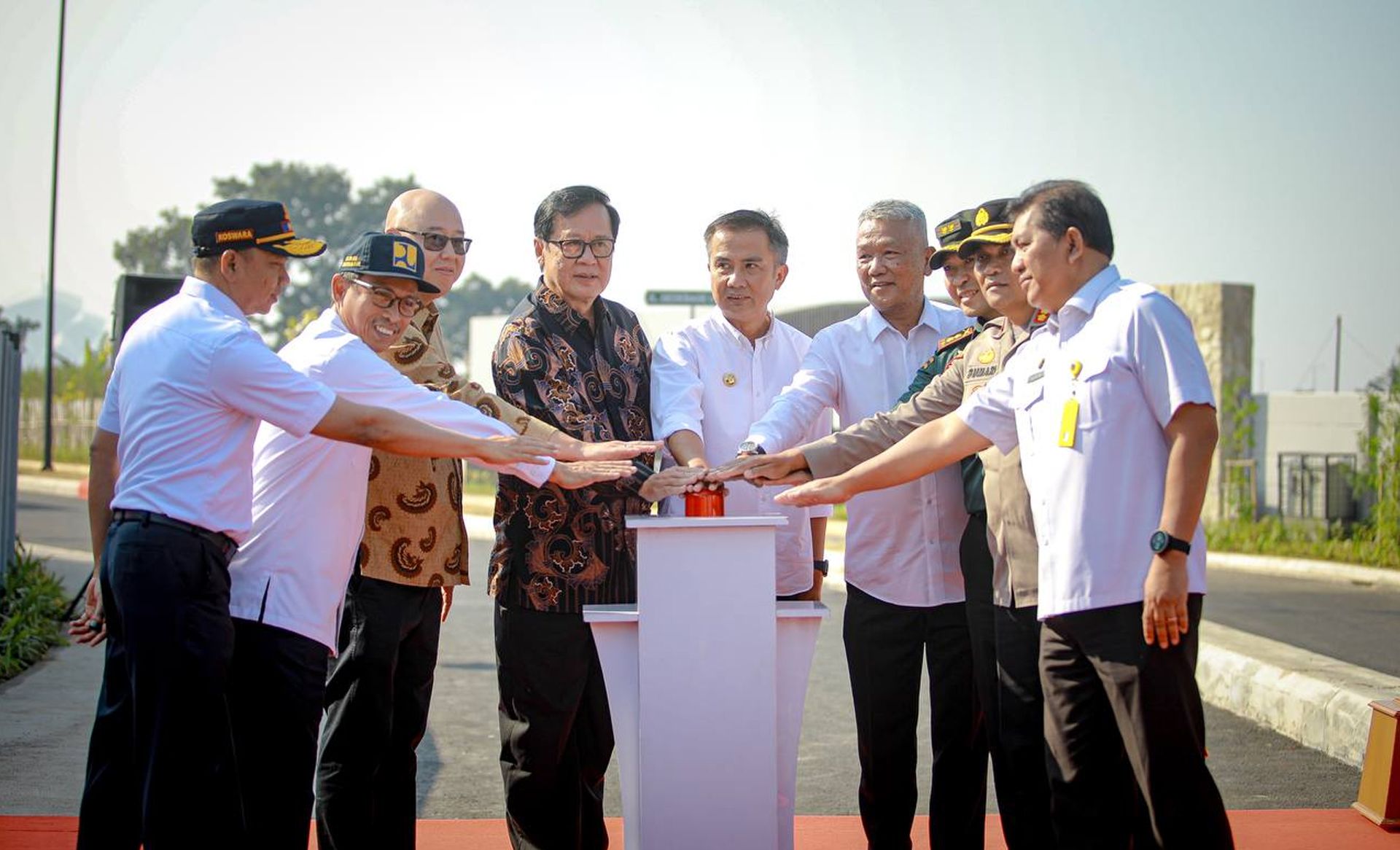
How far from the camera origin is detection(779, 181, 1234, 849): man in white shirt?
9.61ft

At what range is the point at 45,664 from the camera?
804 cm

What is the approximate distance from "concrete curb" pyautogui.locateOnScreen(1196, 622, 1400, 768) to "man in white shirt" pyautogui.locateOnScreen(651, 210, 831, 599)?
263cm

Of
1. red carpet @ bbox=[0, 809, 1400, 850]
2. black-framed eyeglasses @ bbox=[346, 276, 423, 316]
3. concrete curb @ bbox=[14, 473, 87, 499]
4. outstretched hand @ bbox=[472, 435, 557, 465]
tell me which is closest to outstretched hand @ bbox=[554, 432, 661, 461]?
outstretched hand @ bbox=[472, 435, 557, 465]

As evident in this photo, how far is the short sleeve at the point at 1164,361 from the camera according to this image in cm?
295

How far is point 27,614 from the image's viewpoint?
28.1 feet

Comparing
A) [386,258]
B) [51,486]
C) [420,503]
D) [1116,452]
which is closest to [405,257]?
[386,258]

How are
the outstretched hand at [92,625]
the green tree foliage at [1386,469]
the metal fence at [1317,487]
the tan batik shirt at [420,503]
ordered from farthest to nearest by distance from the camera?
the metal fence at [1317,487] < the green tree foliage at [1386,469] < the tan batik shirt at [420,503] < the outstretched hand at [92,625]

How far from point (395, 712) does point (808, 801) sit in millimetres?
2129

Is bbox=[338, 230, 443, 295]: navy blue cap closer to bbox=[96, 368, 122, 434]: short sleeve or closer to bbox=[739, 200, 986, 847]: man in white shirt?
bbox=[96, 368, 122, 434]: short sleeve

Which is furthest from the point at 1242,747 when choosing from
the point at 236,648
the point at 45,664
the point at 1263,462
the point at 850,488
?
the point at 1263,462

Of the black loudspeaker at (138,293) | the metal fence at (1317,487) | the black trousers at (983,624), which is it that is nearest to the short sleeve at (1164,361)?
the black trousers at (983,624)

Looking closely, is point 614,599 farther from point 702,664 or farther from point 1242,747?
point 1242,747

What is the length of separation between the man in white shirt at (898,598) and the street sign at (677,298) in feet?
30.7

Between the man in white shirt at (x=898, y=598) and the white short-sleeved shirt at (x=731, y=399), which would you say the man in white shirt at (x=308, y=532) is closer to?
the white short-sleeved shirt at (x=731, y=399)
